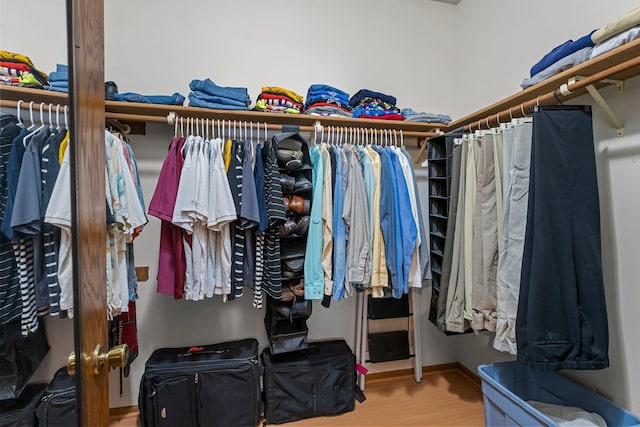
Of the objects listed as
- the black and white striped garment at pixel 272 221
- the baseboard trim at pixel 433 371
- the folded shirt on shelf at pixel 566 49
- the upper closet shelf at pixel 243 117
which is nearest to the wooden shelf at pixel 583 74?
the folded shirt on shelf at pixel 566 49

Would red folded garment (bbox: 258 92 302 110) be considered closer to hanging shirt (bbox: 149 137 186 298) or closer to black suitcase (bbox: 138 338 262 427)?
hanging shirt (bbox: 149 137 186 298)

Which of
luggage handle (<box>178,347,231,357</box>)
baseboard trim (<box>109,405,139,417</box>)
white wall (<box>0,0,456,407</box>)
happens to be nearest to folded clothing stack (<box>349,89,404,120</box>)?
white wall (<box>0,0,456,407</box>)

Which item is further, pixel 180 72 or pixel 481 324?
pixel 180 72

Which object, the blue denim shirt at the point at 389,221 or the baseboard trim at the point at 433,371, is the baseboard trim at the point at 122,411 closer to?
the baseboard trim at the point at 433,371

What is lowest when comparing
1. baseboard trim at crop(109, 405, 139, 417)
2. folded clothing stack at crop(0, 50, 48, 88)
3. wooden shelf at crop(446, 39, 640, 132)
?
baseboard trim at crop(109, 405, 139, 417)

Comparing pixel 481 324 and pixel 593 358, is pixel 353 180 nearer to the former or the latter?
pixel 481 324

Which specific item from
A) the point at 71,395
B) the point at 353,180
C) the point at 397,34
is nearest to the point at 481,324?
the point at 353,180

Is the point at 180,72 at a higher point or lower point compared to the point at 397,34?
lower

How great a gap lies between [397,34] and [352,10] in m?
0.38

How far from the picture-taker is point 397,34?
232 centimetres

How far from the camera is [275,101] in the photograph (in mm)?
1863

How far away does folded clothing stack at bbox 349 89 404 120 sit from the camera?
1986 mm

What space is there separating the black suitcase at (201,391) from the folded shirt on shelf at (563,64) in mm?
2085

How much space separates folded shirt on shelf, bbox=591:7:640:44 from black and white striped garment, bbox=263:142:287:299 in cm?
145
